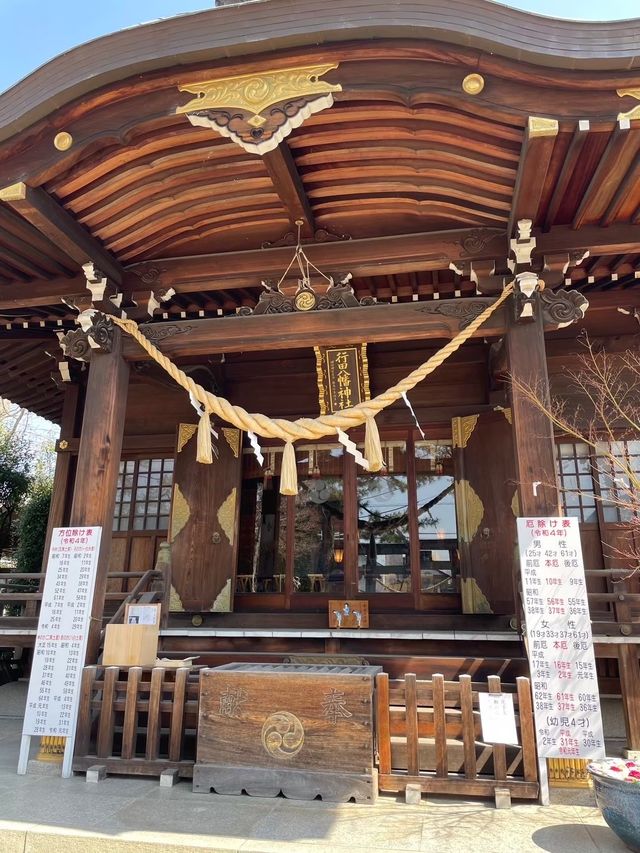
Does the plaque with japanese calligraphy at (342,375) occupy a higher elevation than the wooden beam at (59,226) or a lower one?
lower

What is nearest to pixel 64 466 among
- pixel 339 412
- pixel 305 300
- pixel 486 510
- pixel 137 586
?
pixel 137 586

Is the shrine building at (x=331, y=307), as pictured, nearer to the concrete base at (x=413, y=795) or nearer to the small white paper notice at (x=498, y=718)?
the concrete base at (x=413, y=795)

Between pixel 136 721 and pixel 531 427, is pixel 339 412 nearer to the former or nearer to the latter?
pixel 531 427

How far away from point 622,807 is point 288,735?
6.34 feet

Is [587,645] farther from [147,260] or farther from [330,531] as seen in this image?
[147,260]

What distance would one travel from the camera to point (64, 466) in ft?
27.7

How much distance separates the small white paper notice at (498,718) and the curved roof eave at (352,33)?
415 centimetres

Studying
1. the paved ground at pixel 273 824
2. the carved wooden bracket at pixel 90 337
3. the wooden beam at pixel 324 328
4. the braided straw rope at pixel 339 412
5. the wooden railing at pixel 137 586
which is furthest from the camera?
the wooden railing at pixel 137 586

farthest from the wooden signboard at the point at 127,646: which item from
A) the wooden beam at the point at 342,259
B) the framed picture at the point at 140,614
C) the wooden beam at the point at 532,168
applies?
the wooden beam at the point at 532,168

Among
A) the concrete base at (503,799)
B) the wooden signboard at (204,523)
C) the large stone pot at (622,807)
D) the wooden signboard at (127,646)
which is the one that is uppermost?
the wooden signboard at (204,523)

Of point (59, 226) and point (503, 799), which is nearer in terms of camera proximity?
point (503, 799)

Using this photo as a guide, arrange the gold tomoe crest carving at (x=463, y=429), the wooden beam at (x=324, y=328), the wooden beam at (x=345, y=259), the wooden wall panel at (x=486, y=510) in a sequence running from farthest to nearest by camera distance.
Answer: the gold tomoe crest carving at (x=463, y=429) < the wooden wall panel at (x=486, y=510) < the wooden beam at (x=324, y=328) < the wooden beam at (x=345, y=259)

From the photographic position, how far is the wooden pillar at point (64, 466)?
8133 millimetres

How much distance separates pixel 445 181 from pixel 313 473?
4057mm
